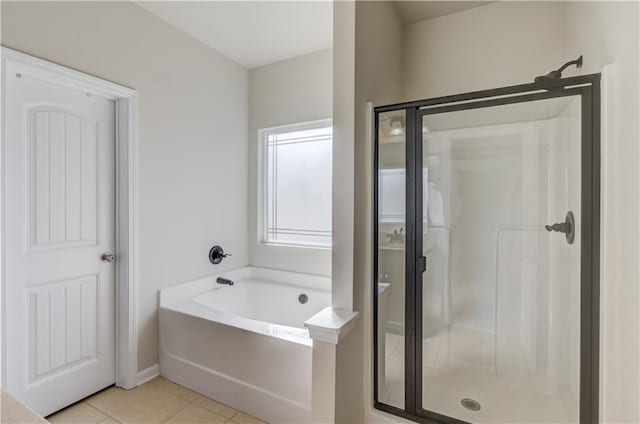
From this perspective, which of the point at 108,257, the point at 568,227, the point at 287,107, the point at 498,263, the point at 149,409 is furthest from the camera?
the point at 287,107

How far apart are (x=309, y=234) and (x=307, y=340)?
1303 millimetres

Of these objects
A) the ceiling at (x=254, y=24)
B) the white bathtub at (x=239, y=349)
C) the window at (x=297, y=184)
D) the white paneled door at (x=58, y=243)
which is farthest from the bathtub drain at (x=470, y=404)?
the ceiling at (x=254, y=24)

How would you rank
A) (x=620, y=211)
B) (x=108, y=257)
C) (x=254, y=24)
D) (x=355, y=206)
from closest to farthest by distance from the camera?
(x=620, y=211)
(x=355, y=206)
(x=108, y=257)
(x=254, y=24)

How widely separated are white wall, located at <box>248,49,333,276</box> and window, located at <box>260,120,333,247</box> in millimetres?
86

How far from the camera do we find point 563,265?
4.76 ft

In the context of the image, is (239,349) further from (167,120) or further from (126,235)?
(167,120)

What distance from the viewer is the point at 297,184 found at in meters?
2.97

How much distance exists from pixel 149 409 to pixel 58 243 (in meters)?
1.15

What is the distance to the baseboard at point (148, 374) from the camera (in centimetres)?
217

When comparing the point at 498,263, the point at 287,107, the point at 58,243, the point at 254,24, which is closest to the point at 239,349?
the point at 58,243

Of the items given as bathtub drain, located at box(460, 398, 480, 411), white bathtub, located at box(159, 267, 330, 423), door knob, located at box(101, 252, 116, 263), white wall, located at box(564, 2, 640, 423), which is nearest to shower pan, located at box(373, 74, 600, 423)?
bathtub drain, located at box(460, 398, 480, 411)

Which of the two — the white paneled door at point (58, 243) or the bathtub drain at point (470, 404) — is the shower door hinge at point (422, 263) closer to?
the bathtub drain at point (470, 404)

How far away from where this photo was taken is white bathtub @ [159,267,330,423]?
170cm

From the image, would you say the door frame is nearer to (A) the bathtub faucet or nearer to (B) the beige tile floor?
→ (B) the beige tile floor
